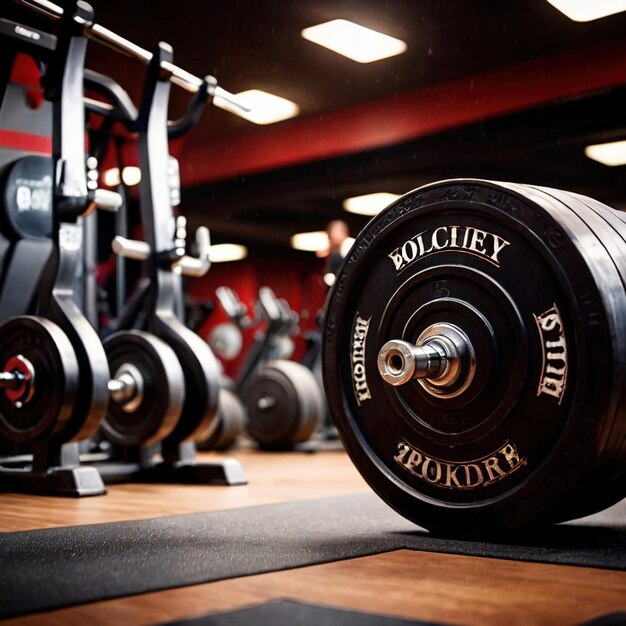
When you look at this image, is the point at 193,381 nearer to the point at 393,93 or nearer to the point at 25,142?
the point at 25,142

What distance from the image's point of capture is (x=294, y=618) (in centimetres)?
112

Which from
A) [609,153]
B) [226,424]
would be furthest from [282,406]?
[609,153]

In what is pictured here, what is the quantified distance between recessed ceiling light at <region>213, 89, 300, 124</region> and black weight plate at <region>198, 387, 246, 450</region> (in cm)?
182

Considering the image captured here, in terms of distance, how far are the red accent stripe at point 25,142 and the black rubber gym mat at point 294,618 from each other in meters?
2.92

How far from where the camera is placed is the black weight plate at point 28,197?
351cm

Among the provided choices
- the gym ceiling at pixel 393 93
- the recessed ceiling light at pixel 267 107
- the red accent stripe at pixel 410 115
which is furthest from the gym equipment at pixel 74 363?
the red accent stripe at pixel 410 115

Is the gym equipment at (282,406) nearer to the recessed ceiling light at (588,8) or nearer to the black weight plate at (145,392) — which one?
the black weight plate at (145,392)

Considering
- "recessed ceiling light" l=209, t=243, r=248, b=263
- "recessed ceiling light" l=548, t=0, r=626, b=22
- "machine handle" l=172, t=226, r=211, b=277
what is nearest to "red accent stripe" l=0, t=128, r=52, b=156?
"machine handle" l=172, t=226, r=211, b=277

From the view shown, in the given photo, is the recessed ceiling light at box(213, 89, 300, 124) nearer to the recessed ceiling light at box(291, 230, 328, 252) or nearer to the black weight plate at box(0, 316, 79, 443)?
the black weight plate at box(0, 316, 79, 443)

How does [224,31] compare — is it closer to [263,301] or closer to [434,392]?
[434,392]

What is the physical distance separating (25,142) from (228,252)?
884 cm

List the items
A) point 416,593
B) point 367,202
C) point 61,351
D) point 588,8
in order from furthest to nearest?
1. point 367,202
2. point 588,8
3. point 61,351
4. point 416,593

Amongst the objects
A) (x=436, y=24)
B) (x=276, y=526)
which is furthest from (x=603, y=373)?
(x=436, y=24)

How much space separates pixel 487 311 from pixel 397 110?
4.33 metres
